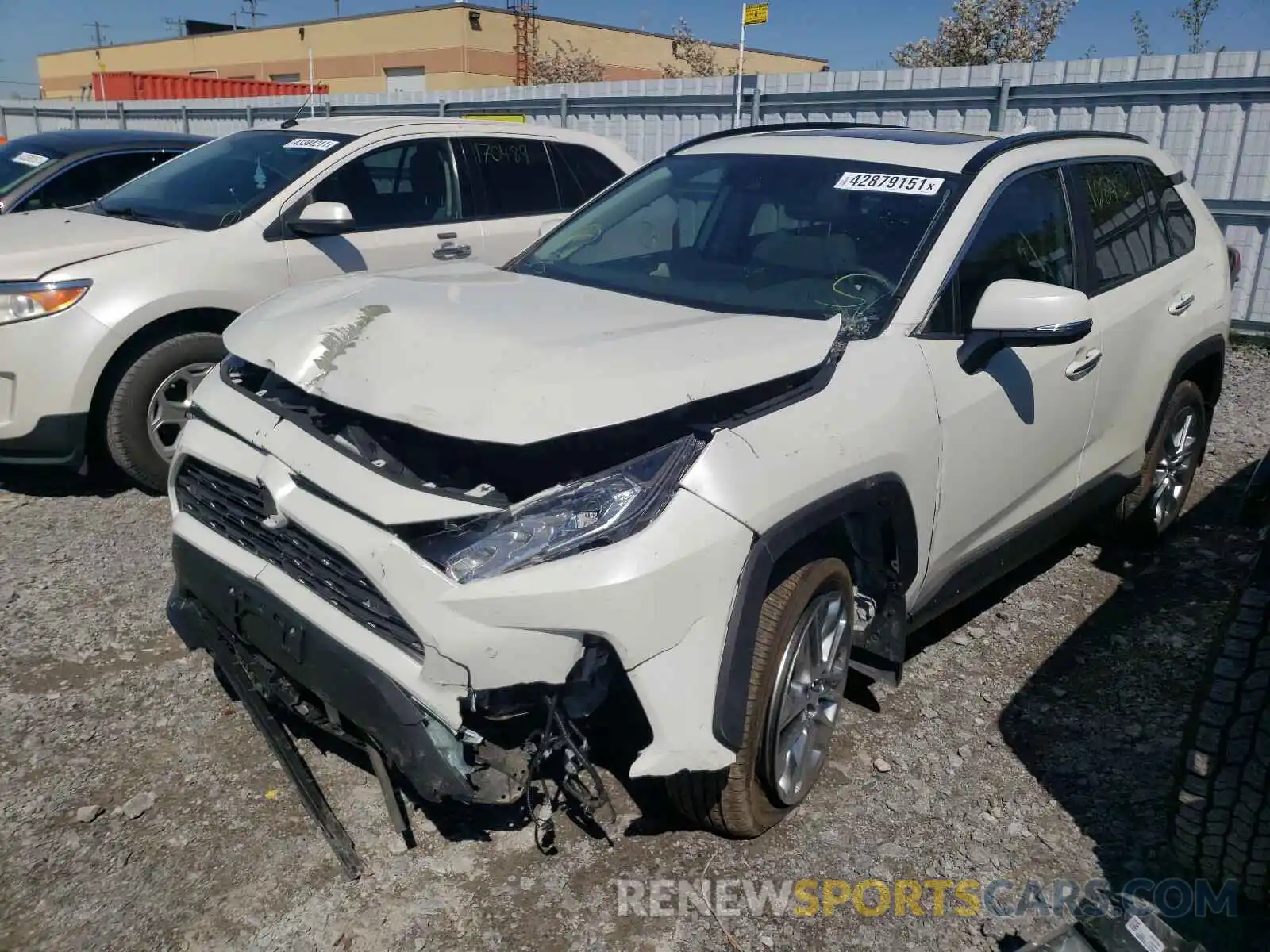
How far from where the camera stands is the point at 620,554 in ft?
7.04

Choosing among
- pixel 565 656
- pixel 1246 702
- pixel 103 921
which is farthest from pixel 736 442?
pixel 103 921

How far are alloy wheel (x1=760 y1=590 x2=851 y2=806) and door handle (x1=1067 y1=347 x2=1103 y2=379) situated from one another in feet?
4.45

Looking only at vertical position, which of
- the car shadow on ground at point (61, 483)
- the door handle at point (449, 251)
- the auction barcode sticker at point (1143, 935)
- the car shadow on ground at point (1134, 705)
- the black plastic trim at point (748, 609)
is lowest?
the car shadow on ground at point (1134, 705)

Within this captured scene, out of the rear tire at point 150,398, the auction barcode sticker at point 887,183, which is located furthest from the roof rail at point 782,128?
the rear tire at point 150,398

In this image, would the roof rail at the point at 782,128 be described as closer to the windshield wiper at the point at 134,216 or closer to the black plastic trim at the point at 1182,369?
the black plastic trim at the point at 1182,369

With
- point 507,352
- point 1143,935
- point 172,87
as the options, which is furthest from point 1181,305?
point 172,87

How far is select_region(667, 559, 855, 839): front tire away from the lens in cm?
249

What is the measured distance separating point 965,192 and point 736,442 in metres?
1.47

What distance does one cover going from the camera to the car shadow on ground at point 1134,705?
2787 millimetres

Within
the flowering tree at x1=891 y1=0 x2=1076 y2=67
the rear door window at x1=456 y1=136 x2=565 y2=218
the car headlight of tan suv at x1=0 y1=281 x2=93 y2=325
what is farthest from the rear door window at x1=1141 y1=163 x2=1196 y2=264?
the flowering tree at x1=891 y1=0 x2=1076 y2=67

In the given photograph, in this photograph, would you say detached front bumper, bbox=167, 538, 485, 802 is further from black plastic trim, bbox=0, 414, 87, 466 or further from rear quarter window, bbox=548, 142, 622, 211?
rear quarter window, bbox=548, 142, 622, 211

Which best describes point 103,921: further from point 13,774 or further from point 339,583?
point 339,583

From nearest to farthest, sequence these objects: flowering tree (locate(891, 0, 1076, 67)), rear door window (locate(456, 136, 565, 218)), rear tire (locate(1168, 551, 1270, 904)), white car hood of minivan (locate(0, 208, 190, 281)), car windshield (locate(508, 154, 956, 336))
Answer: rear tire (locate(1168, 551, 1270, 904))
car windshield (locate(508, 154, 956, 336))
white car hood of minivan (locate(0, 208, 190, 281))
rear door window (locate(456, 136, 565, 218))
flowering tree (locate(891, 0, 1076, 67))

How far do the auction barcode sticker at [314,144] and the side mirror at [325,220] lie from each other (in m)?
0.56
